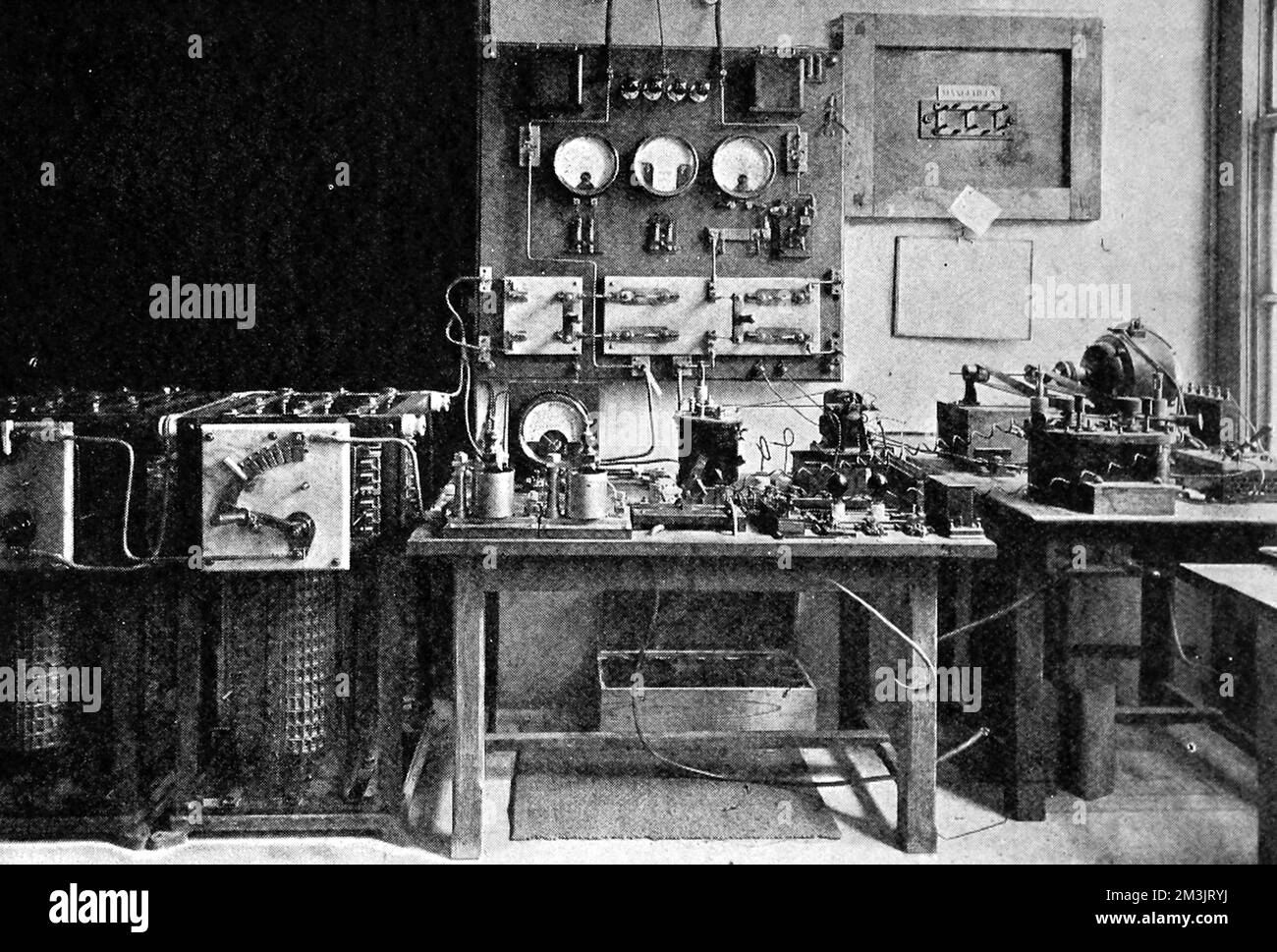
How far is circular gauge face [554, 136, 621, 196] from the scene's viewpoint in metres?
3.85

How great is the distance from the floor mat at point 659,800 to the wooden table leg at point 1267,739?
1.11 m

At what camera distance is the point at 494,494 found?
9.74 ft

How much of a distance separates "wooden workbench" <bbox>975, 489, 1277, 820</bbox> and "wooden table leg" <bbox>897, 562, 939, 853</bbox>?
0.35 metres

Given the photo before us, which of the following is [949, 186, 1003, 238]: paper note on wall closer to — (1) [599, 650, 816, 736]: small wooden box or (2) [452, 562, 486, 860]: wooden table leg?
(1) [599, 650, 816, 736]: small wooden box

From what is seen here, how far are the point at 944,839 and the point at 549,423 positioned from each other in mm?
1856

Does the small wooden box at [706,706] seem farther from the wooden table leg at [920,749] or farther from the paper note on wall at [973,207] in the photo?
the paper note on wall at [973,207]

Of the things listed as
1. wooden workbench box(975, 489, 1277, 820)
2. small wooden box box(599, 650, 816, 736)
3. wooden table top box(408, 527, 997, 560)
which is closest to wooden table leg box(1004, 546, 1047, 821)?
wooden workbench box(975, 489, 1277, 820)

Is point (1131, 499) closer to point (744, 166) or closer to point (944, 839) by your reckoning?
point (944, 839)

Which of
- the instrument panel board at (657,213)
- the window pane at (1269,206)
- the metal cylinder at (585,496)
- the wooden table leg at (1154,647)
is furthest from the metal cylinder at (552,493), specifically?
the window pane at (1269,206)

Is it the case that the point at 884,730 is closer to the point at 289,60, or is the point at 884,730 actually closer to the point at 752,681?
the point at 752,681

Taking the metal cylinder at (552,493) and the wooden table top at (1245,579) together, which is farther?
the metal cylinder at (552,493)

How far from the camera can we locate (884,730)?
3762mm

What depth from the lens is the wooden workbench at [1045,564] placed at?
3039mm

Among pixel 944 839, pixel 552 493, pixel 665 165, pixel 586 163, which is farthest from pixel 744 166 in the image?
pixel 944 839
